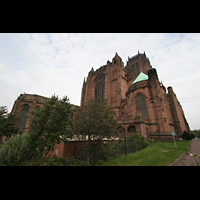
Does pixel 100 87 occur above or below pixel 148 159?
above

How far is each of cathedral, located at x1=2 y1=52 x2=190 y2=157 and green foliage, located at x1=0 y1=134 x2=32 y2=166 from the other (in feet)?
13.9

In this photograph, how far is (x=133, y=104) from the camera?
2328 cm

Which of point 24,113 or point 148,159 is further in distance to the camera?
point 24,113

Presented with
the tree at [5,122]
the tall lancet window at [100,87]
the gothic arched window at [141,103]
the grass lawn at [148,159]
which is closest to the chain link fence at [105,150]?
the grass lawn at [148,159]

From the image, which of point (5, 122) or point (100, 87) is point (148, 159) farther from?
point (100, 87)

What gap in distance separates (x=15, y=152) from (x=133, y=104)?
2167cm

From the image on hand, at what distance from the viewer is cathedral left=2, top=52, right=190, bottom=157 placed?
18.8 metres

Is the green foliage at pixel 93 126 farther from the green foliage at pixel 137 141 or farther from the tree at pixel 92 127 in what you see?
the green foliage at pixel 137 141

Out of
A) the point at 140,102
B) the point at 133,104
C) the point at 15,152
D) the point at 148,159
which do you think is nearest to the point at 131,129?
the point at 133,104

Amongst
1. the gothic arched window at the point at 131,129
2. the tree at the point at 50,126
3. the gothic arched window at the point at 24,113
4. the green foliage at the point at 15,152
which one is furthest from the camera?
the gothic arched window at the point at 24,113

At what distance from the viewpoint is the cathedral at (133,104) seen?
18.8 m

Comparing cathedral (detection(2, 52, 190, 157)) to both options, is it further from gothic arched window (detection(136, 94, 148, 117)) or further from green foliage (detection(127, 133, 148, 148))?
green foliage (detection(127, 133, 148, 148))

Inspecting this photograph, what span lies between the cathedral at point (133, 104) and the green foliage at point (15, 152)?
422cm
